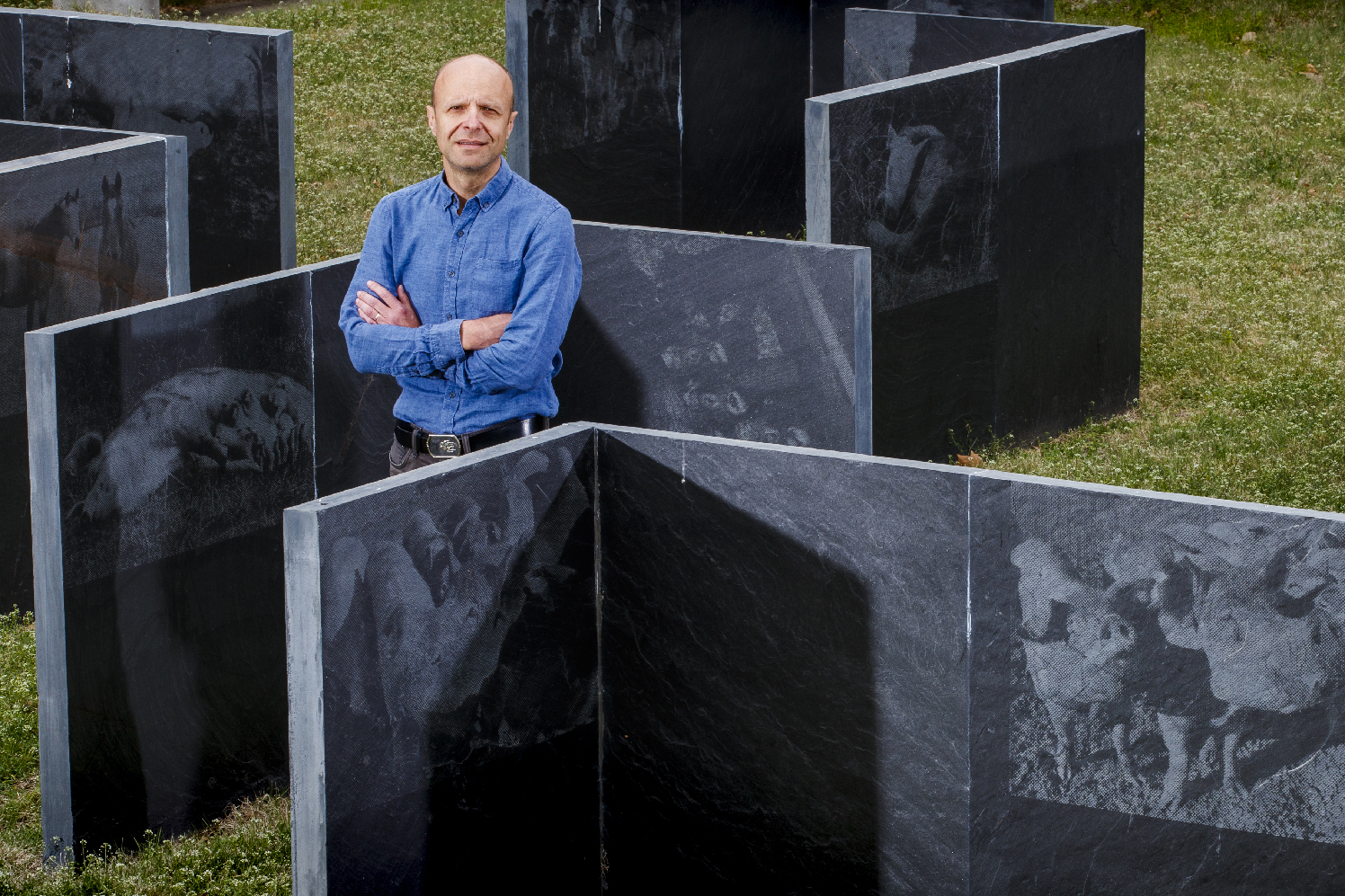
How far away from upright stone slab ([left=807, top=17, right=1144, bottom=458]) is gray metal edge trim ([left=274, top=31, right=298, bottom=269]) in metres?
3.14

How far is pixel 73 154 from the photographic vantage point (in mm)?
7137

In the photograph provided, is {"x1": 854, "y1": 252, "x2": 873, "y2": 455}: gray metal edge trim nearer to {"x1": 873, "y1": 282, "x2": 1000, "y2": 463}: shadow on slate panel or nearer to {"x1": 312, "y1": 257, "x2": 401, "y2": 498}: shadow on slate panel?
{"x1": 312, "y1": 257, "x2": 401, "y2": 498}: shadow on slate panel

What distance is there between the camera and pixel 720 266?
701 cm

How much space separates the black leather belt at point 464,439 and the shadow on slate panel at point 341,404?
2.38ft

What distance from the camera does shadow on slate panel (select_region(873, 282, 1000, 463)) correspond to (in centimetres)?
913

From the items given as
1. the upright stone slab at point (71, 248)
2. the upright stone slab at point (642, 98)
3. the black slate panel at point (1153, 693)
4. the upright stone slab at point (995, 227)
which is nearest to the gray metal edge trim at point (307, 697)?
the black slate panel at point (1153, 693)

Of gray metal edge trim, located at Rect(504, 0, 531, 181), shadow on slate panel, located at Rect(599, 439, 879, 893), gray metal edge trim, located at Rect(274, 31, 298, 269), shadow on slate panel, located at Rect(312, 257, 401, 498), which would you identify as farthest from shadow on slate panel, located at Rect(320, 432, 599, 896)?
gray metal edge trim, located at Rect(504, 0, 531, 181)

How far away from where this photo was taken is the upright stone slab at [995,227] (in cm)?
872

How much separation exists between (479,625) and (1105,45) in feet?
20.3

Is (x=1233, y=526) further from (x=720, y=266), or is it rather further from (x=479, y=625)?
(x=720, y=266)

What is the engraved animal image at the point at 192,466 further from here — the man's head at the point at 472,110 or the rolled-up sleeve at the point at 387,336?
the man's head at the point at 472,110

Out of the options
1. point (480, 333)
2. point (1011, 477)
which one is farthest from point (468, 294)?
point (1011, 477)

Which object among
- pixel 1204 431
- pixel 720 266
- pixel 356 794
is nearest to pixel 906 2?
pixel 1204 431

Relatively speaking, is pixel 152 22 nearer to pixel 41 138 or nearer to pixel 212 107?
pixel 212 107
